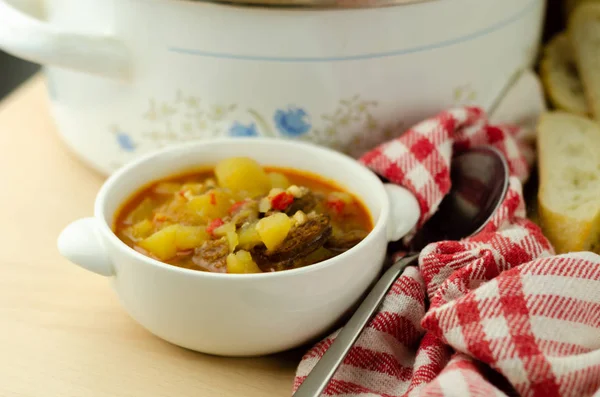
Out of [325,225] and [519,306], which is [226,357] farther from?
[519,306]

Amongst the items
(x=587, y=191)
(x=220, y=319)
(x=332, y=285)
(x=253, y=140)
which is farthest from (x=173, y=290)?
(x=587, y=191)

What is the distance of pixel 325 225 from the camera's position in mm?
750

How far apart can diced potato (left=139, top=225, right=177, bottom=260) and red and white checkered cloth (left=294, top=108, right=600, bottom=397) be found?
186 millimetres

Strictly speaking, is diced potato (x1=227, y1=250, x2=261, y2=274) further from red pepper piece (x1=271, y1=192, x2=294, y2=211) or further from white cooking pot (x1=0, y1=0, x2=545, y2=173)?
white cooking pot (x1=0, y1=0, x2=545, y2=173)

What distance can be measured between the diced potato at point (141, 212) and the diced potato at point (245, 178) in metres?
0.09

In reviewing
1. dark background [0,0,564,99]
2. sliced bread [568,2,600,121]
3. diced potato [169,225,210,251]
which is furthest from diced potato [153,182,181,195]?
dark background [0,0,564,99]

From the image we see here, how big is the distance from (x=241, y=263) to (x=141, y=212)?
0.63ft

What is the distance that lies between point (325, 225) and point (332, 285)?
0.07 m

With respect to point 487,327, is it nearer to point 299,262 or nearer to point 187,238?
point 299,262

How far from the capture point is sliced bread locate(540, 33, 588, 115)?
4.02 feet

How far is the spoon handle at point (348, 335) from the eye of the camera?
24.6 inches

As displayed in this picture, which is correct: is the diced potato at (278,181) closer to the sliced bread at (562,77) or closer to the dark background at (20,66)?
the sliced bread at (562,77)

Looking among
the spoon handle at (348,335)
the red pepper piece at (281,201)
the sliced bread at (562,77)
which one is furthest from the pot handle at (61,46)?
the sliced bread at (562,77)

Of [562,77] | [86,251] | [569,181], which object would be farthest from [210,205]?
[562,77]
